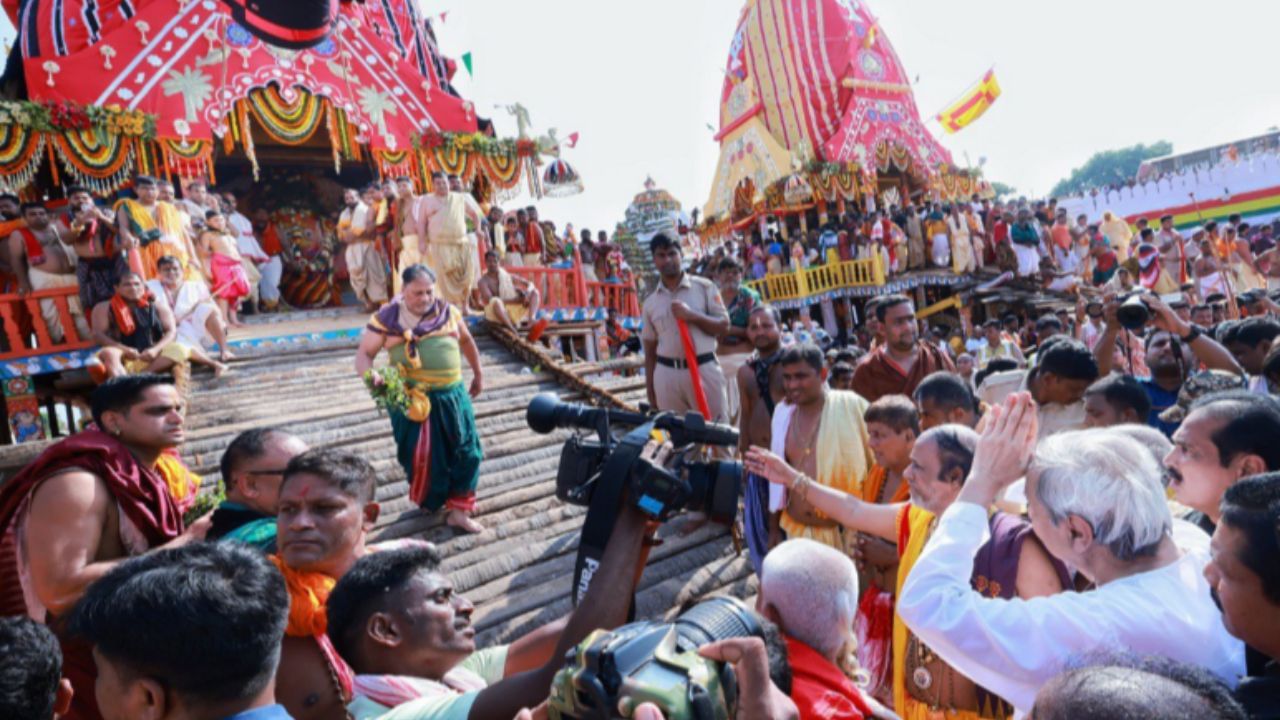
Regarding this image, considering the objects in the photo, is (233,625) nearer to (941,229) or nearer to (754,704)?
(754,704)

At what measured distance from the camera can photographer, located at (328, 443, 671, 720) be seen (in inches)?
60.9

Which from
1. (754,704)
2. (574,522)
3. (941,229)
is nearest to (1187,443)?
(754,704)

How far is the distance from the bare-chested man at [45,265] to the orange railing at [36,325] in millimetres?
41

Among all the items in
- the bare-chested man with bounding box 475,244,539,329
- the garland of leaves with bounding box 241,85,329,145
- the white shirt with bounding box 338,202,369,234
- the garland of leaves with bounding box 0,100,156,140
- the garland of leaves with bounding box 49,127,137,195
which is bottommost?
the bare-chested man with bounding box 475,244,539,329

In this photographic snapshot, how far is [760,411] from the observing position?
4539 mm

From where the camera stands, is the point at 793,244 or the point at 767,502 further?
the point at 793,244

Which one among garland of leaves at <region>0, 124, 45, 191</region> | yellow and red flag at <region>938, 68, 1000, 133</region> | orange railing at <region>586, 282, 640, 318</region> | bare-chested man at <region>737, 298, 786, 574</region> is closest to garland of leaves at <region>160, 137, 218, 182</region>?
garland of leaves at <region>0, 124, 45, 191</region>

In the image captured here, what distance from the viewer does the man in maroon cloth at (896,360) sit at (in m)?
4.40

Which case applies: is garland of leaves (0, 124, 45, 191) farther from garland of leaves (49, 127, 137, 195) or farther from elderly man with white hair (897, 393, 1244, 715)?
elderly man with white hair (897, 393, 1244, 715)

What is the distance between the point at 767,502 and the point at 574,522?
1.95 meters

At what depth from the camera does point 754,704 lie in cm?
125

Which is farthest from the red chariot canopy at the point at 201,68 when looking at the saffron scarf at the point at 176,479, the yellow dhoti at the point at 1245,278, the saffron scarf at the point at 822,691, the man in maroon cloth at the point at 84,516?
the yellow dhoti at the point at 1245,278

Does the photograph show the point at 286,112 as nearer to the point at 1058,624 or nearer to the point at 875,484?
the point at 875,484

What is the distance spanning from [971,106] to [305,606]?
3085cm
